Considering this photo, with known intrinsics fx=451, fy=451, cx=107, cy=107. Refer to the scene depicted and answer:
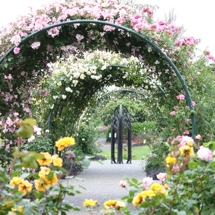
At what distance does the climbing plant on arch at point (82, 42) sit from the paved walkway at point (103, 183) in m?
1.46

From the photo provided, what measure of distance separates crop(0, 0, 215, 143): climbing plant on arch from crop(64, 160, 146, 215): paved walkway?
146 centimetres

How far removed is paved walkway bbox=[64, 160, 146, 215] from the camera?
6093 mm

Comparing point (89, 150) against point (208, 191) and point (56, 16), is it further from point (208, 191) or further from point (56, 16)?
point (208, 191)

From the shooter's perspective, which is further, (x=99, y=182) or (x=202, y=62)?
(x=99, y=182)

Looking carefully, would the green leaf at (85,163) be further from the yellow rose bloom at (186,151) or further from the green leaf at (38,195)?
the yellow rose bloom at (186,151)

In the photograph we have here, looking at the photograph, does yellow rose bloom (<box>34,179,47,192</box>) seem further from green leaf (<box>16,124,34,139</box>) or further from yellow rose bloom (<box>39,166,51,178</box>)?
green leaf (<box>16,124,34,139</box>)

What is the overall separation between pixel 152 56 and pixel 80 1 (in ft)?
3.44

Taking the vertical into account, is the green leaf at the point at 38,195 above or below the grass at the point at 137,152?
above

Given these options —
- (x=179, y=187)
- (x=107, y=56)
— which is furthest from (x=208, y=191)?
(x=107, y=56)

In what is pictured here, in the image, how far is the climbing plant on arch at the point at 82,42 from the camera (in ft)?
16.2

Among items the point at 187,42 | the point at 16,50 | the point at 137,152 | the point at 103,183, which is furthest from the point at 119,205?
the point at 137,152

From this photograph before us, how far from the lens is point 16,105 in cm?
554

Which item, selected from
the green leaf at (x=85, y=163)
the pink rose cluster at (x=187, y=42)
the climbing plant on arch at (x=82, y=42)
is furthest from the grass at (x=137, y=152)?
the green leaf at (x=85, y=163)

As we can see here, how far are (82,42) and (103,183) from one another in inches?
126
